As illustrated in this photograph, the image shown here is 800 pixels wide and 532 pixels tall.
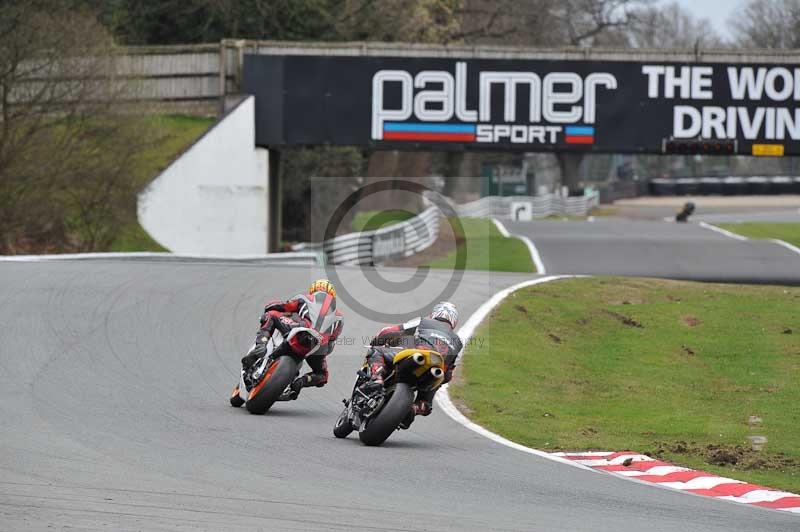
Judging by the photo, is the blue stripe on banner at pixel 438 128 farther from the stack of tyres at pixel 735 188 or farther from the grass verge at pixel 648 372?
the stack of tyres at pixel 735 188

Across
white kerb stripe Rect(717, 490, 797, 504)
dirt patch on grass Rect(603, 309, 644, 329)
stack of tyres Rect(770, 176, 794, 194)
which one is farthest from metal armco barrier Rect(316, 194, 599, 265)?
stack of tyres Rect(770, 176, 794, 194)

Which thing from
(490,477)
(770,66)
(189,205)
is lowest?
(490,477)

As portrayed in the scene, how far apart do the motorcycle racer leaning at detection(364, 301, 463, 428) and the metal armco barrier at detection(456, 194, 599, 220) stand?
43258mm

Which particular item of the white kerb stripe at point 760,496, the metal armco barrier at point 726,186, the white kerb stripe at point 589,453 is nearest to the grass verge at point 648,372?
the white kerb stripe at point 589,453

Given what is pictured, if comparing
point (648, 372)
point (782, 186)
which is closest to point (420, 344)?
point (648, 372)

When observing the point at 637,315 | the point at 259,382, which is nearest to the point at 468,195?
the point at 637,315

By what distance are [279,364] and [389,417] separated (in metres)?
1.71

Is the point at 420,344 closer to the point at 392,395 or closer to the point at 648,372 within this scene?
the point at 392,395

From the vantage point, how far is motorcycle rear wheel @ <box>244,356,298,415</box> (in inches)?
437

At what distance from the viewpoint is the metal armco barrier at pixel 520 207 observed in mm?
55094

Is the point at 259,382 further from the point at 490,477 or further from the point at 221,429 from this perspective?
the point at 490,477

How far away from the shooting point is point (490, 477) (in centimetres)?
891

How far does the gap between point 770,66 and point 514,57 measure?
6474 mm

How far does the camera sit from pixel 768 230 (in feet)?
139
